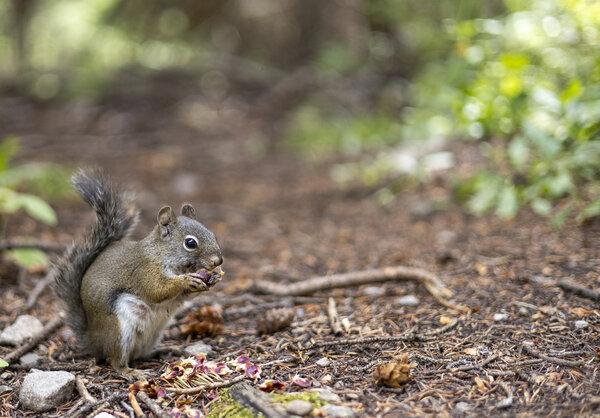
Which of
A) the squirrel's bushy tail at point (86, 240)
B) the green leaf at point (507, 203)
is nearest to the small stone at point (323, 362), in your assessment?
the squirrel's bushy tail at point (86, 240)

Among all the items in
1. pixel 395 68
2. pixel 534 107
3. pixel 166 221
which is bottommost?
pixel 166 221

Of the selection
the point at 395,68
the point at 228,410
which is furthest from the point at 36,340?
the point at 395,68

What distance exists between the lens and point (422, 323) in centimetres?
279

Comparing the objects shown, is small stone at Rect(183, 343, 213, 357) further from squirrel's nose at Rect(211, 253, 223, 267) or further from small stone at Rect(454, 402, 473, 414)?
Answer: small stone at Rect(454, 402, 473, 414)

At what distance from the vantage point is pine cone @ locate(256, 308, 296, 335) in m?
2.87

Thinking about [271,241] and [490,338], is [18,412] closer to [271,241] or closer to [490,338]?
[490,338]

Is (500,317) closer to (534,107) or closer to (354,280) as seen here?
(354,280)

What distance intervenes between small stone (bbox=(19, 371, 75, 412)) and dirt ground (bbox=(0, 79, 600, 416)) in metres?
0.05

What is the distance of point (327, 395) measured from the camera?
2061 millimetres

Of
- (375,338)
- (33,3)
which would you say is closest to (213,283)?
(375,338)

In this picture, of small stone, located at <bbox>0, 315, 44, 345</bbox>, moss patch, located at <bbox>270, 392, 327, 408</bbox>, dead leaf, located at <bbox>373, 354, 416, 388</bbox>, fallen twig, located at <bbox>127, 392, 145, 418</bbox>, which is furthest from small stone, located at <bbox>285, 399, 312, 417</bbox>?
small stone, located at <bbox>0, 315, 44, 345</bbox>

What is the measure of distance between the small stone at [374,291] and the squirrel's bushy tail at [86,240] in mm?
1569

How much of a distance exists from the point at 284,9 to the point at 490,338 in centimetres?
877

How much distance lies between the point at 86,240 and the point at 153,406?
1046 millimetres
